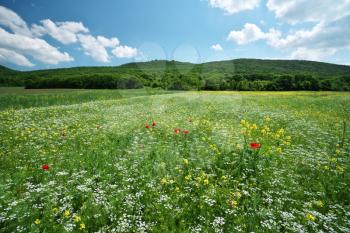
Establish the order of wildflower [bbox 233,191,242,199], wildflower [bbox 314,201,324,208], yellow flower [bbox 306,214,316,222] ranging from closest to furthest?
yellow flower [bbox 306,214,316,222]
wildflower [bbox 314,201,324,208]
wildflower [bbox 233,191,242,199]

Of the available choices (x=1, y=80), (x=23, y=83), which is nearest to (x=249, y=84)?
(x=23, y=83)

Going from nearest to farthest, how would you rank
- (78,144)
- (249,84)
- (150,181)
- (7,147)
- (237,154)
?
(150,181) < (237,154) < (7,147) < (78,144) < (249,84)

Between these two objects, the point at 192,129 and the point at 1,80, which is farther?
the point at 1,80

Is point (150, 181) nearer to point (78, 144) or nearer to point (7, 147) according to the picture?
point (78, 144)

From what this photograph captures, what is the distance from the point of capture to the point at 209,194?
4.33m

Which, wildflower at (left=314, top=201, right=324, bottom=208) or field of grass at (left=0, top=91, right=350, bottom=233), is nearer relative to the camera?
field of grass at (left=0, top=91, right=350, bottom=233)

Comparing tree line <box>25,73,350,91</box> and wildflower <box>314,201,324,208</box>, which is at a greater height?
tree line <box>25,73,350,91</box>

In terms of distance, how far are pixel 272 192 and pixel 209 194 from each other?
1316 millimetres

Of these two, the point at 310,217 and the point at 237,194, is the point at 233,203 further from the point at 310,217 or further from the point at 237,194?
the point at 310,217

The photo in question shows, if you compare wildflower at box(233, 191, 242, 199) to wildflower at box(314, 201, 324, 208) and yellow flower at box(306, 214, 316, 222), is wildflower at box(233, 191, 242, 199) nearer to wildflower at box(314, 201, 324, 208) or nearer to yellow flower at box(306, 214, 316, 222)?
yellow flower at box(306, 214, 316, 222)

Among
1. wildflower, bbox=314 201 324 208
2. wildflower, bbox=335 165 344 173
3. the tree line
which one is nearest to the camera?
wildflower, bbox=314 201 324 208

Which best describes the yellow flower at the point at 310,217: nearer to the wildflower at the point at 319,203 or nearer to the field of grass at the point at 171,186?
the field of grass at the point at 171,186

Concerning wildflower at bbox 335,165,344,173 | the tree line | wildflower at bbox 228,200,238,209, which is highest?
the tree line

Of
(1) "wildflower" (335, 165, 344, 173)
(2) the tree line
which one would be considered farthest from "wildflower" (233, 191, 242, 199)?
(2) the tree line
